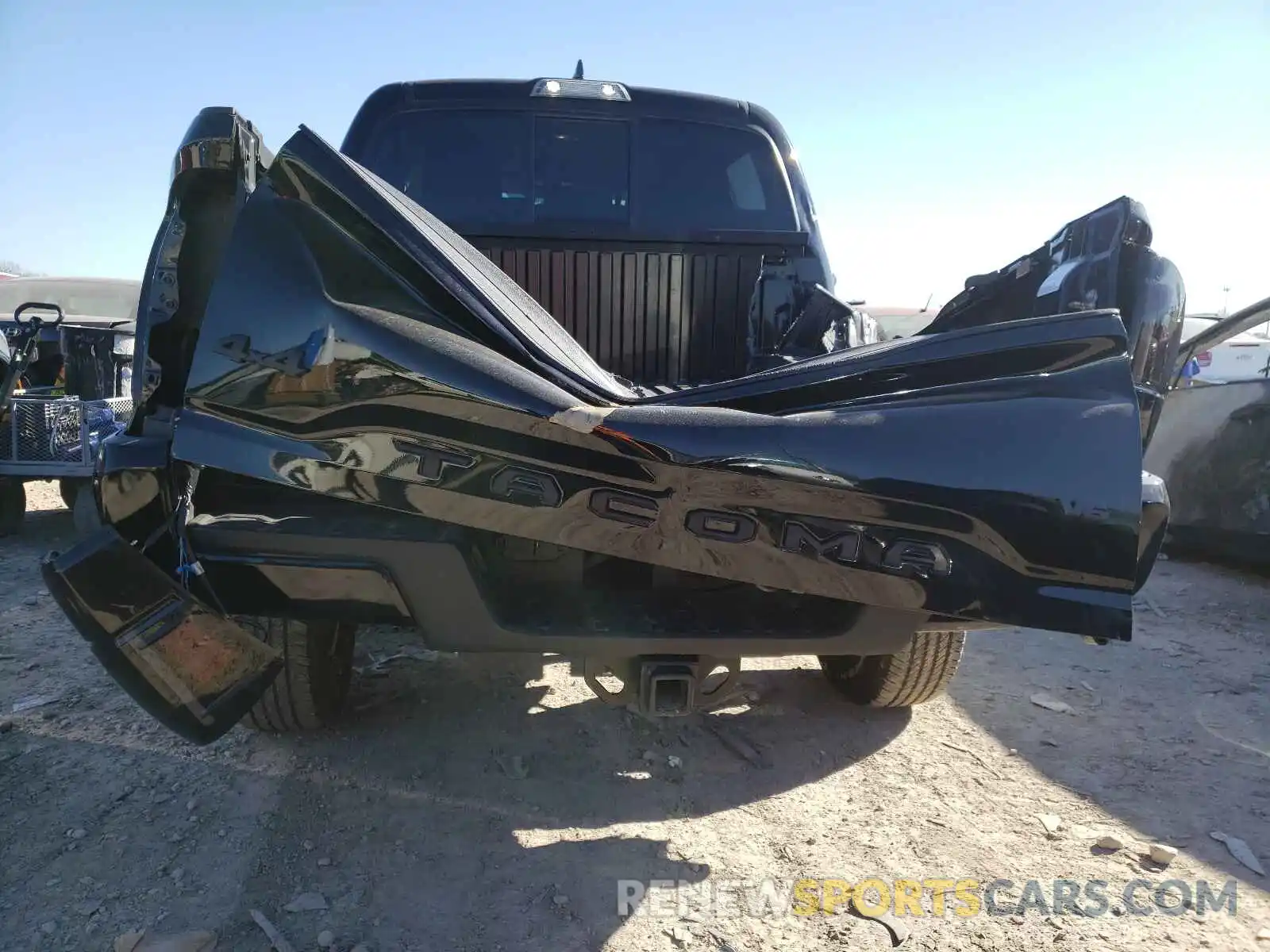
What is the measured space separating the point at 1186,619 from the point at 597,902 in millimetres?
4308

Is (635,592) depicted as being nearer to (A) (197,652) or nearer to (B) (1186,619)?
(A) (197,652)

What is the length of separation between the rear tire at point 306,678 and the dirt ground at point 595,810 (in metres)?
0.12

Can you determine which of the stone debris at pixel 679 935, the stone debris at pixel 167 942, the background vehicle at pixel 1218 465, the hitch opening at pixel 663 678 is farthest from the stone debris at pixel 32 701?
the background vehicle at pixel 1218 465

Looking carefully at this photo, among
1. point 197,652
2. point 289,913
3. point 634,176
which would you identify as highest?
point 634,176

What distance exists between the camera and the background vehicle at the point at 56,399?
19.0 ft

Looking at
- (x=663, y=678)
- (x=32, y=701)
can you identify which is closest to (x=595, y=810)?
(x=663, y=678)

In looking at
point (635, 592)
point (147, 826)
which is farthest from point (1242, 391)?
point (147, 826)

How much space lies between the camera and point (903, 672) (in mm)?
2943

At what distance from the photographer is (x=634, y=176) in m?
3.54

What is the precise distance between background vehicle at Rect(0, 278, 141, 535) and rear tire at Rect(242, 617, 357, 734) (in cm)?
297

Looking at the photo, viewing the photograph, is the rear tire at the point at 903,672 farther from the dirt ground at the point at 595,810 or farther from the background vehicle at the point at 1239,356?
the background vehicle at the point at 1239,356

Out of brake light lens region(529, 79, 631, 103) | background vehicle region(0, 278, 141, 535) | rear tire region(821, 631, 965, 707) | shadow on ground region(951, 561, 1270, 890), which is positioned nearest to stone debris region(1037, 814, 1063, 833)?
shadow on ground region(951, 561, 1270, 890)

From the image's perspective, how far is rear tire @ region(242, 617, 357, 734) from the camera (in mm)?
2436

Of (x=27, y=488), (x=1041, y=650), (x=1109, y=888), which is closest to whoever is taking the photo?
(x=1109, y=888)
